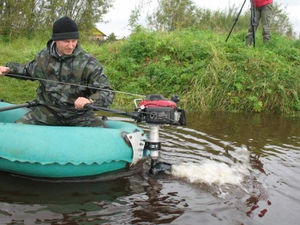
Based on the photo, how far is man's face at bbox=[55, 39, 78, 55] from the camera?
4035 millimetres

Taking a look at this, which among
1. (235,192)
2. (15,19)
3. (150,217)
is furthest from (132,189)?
(15,19)

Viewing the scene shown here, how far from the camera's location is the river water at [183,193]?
331 centimetres

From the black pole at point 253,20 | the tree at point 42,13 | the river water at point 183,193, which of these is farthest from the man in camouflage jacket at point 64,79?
the tree at point 42,13

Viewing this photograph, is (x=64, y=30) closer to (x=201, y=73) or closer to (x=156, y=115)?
(x=156, y=115)

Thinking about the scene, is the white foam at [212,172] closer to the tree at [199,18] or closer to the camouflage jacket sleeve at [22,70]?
the camouflage jacket sleeve at [22,70]

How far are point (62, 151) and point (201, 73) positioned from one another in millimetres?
5371

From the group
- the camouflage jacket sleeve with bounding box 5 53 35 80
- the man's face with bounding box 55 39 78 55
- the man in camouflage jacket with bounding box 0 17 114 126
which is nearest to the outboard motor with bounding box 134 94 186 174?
the man in camouflage jacket with bounding box 0 17 114 126

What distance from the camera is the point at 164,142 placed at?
18.1 ft

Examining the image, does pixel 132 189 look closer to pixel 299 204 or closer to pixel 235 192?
pixel 235 192

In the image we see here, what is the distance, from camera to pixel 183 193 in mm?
3826

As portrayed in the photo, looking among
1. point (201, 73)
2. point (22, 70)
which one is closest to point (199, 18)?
point (201, 73)

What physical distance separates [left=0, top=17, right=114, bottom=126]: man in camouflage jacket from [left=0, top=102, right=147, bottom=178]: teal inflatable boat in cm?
36

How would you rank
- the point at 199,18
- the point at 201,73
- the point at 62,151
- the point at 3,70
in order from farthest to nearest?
the point at 199,18 < the point at 201,73 < the point at 3,70 < the point at 62,151

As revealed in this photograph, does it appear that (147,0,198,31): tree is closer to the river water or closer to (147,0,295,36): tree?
(147,0,295,36): tree
